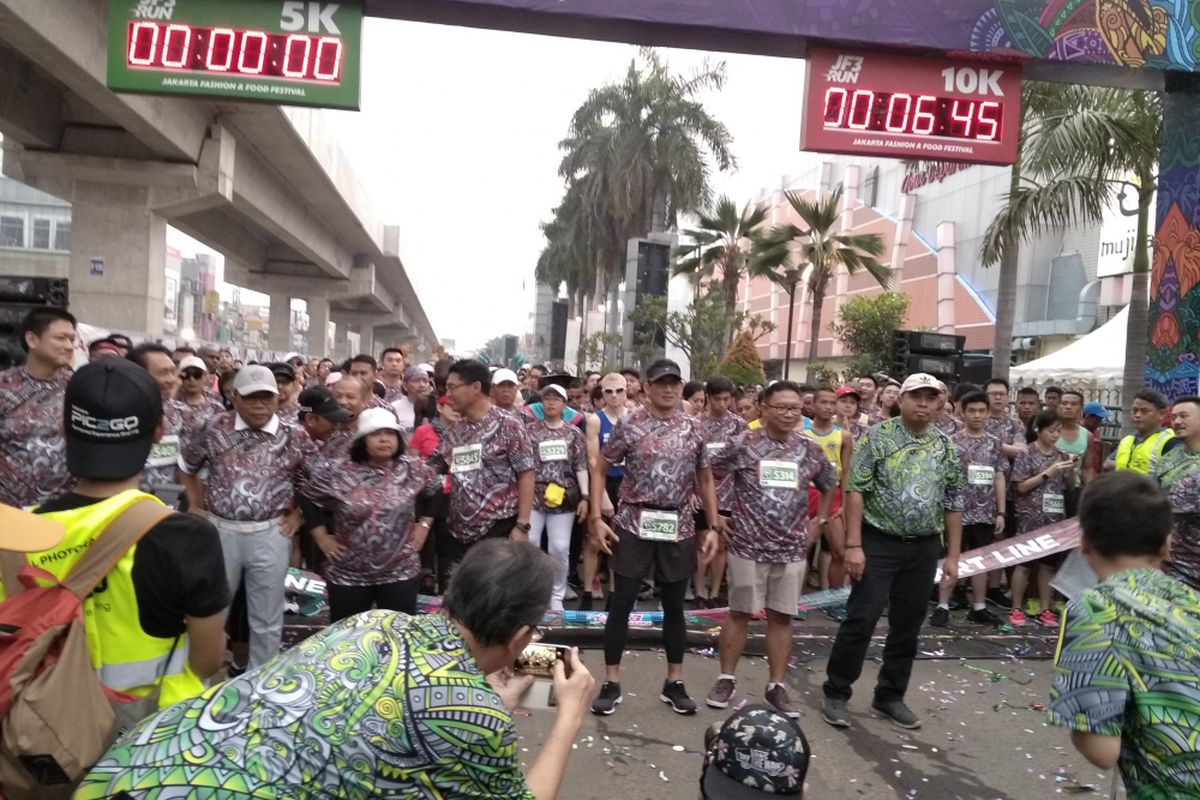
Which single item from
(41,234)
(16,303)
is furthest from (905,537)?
(41,234)

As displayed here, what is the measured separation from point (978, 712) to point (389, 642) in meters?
4.87

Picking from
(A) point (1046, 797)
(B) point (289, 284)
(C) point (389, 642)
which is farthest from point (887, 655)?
(B) point (289, 284)

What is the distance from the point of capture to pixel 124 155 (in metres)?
14.9

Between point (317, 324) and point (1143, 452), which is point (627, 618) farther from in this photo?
point (317, 324)

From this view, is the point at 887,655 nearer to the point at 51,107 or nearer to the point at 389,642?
the point at 389,642

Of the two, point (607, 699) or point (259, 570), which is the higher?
point (259, 570)

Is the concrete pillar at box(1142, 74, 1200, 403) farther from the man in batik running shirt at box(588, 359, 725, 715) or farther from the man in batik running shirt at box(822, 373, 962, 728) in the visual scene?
the man in batik running shirt at box(588, 359, 725, 715)

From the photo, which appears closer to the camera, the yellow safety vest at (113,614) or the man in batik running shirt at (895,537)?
the yellow safety vest at (113,614)

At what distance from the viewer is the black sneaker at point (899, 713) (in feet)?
16.7

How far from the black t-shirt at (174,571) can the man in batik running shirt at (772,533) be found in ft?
11.8

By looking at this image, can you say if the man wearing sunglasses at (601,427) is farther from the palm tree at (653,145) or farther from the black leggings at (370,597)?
the palm tree at (653,145)

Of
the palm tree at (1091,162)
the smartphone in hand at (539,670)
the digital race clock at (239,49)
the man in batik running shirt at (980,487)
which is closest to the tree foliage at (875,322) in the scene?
the palm tree at (1091,162)

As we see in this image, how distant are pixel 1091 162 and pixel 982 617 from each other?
868 centimetres

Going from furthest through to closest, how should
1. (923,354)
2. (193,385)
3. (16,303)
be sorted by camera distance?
(923,354) < (16,303) < (193,385)
